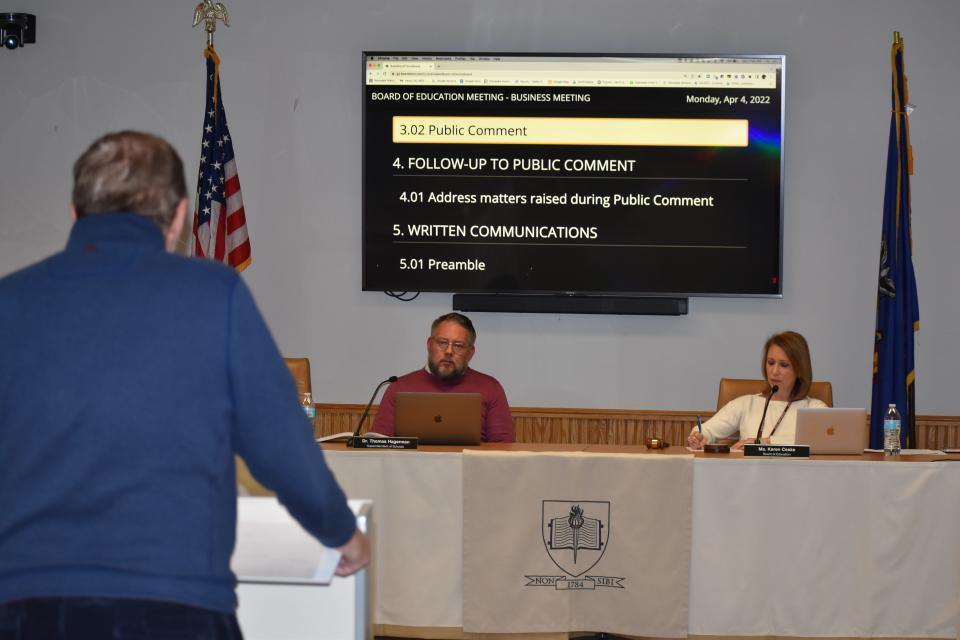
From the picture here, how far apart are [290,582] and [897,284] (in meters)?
4.27

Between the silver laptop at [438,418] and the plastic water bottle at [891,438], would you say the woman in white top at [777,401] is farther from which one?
the silver laptop at [438,418]

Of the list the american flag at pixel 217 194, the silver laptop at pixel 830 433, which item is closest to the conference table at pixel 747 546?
the silver laptop at pixel 830 433

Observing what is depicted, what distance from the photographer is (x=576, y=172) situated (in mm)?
5484

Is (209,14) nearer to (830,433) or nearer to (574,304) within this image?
(574,304)

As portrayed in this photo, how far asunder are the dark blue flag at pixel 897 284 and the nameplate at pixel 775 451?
131 centimetres

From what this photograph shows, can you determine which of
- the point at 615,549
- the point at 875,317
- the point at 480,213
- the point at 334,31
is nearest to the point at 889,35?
the point at 875,317

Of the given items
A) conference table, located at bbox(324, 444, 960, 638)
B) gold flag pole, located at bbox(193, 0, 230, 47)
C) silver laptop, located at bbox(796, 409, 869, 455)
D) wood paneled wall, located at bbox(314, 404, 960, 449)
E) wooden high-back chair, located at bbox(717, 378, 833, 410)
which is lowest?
conference table, located at bbox(324, 444, 960, 638)

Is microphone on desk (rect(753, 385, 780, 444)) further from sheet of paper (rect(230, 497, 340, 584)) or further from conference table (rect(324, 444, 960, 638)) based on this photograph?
sheet of paper (rect(230, 497, 340, 584))

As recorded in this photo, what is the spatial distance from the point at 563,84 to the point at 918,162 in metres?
1.85

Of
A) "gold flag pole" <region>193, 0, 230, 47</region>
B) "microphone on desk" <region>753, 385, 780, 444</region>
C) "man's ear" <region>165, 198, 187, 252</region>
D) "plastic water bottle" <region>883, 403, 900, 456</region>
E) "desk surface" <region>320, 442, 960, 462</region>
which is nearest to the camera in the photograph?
"man's ear" <region>165, 198, 187, 252</region>

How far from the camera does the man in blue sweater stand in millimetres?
1285

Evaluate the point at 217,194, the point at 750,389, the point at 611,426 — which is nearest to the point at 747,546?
the point at 750,389

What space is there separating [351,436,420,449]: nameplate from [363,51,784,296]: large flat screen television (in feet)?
5.20

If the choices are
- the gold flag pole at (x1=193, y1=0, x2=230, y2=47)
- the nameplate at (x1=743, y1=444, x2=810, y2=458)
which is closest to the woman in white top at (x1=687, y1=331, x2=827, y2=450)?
the nameplate at (x1=743, y1=444, x2=810, y2=458)
